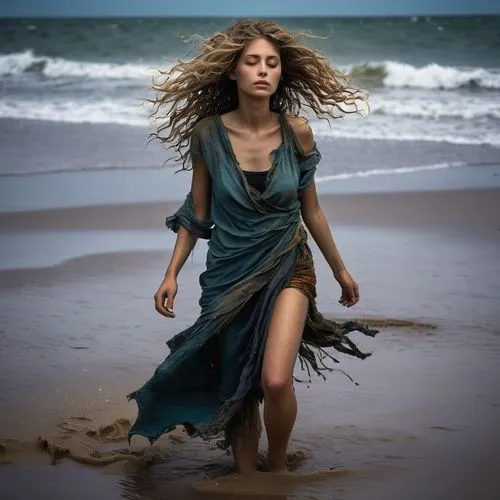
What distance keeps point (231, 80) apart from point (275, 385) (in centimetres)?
123

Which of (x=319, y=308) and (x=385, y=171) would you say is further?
(x=385, y=171)

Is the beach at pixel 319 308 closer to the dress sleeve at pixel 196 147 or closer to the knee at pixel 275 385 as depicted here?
the knee at pixel 275 385

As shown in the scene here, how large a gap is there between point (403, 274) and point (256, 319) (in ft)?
12.8

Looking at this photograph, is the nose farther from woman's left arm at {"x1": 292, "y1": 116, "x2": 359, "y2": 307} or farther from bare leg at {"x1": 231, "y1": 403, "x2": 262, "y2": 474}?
bare leg at {"x1": 231, "y1": 403, "x2": 262, "y2": 474}

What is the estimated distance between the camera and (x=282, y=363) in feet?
14.1

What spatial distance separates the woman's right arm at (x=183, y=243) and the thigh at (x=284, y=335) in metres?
0.41

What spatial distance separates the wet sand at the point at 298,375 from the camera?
464 cm

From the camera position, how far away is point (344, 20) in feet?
151

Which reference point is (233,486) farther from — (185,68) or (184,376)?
(185,68)

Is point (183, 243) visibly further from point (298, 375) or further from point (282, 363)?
point (298, 375)

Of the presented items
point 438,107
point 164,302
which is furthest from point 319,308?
point 438,107

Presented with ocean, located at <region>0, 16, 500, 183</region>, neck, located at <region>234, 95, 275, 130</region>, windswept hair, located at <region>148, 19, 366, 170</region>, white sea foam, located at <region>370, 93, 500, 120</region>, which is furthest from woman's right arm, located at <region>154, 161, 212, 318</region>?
white sea foam, located at <region>370, 93, 500, 120</region>

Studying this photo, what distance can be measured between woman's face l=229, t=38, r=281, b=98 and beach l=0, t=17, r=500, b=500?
1164 mm

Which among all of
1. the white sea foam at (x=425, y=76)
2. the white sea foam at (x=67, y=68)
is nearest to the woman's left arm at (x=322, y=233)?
the white sea foam at (x=425, y=76)
